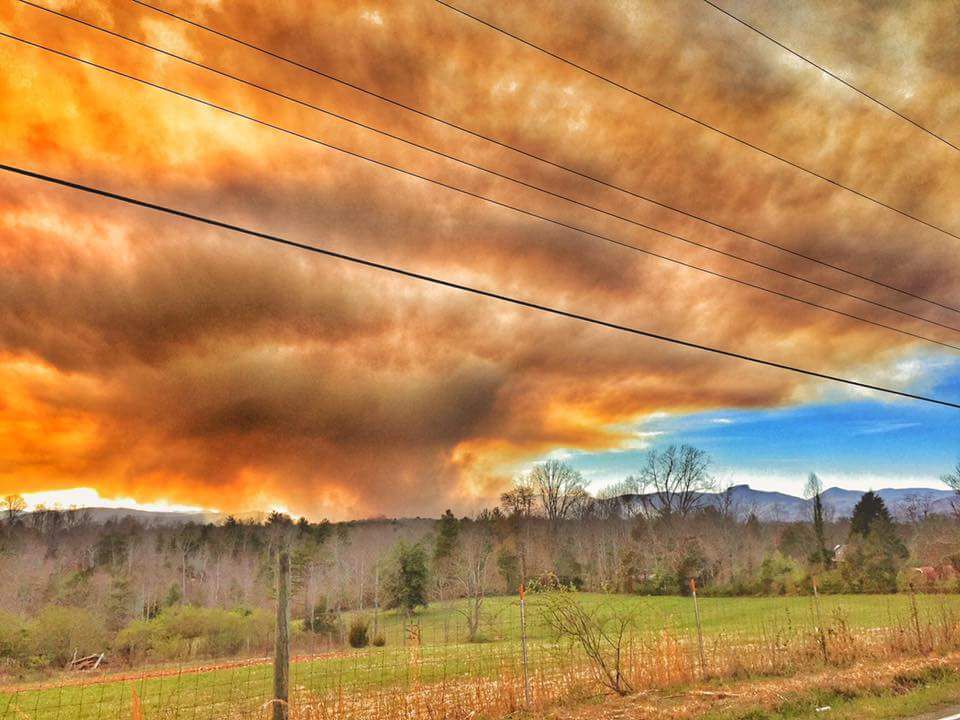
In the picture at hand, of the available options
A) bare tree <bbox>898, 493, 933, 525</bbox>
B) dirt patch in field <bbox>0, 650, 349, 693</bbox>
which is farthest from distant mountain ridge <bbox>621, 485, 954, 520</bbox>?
dirt patch in field <bbox>0, 650, 349, 693</bbox>

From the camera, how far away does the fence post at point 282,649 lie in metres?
9.59

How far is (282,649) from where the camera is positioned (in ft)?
32.4

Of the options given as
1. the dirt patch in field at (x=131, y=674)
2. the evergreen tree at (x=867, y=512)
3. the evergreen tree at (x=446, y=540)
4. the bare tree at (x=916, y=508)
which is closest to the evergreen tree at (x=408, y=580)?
the evergreen tree at (x=446, y=540)

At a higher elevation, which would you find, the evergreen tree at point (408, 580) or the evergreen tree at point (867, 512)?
the evergreen tree at point (867, 512)

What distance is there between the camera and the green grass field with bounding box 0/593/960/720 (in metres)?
16.5

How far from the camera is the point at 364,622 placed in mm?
42125

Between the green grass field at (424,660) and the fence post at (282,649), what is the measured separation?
1.29 m

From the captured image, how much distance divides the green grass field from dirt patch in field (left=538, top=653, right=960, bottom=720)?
6.66 feet

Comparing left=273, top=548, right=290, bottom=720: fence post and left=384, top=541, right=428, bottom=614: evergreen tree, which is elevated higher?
left=273, top=548, right=290, bottom=720: fence post

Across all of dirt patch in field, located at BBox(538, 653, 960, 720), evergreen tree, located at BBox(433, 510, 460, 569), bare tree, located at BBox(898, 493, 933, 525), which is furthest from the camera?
evergreen tree, located at BBox(433, 510, 460, 569)

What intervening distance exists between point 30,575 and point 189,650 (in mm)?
32585

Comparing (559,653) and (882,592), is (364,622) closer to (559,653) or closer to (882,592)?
(559,653)

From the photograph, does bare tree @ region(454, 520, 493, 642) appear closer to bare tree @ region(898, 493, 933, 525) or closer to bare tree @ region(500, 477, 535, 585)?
bare tree @ region(500, 477, 535, 585)

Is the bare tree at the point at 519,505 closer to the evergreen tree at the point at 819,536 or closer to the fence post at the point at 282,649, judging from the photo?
the evergreen tree at the point at 819,536
